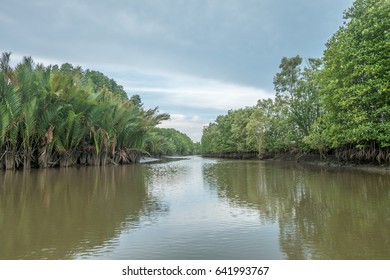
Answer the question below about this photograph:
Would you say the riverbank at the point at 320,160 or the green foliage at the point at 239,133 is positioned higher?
the green foliage at the point at 239,133

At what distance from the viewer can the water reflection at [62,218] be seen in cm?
402

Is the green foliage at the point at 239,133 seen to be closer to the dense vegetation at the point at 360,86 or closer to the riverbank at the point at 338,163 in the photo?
the riverbank at the point at 338,163

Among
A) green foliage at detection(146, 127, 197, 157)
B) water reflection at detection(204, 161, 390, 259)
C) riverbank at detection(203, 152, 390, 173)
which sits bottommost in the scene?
water reflection at detection(204, 161, 390, 259)

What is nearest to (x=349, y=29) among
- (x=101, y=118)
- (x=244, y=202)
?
(x=244, y=202)

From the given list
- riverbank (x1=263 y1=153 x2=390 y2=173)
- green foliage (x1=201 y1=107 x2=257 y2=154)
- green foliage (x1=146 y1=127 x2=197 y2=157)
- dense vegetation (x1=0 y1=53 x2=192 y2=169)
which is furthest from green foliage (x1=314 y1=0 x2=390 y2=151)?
green foliage (x1=201 y1=107 x2=257 y2=154)

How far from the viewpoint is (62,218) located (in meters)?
5.68

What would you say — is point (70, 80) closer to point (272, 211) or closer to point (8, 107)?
point (8, 107)

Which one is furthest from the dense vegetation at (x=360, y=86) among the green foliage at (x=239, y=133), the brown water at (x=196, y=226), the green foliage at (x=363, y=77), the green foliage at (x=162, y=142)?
the green foliage at (x=239, y=133)

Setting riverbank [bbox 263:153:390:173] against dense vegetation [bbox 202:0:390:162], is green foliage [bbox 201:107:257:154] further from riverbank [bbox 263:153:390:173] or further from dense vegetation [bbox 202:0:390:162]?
dense vegetation [bbox 202:0:390:162]

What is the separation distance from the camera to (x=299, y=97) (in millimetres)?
30891

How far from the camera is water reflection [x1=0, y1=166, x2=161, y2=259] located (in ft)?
13.2

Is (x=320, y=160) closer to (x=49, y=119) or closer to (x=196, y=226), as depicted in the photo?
(x=49, y=119)

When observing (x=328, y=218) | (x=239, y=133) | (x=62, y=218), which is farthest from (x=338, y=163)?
(x=239, y=133)
